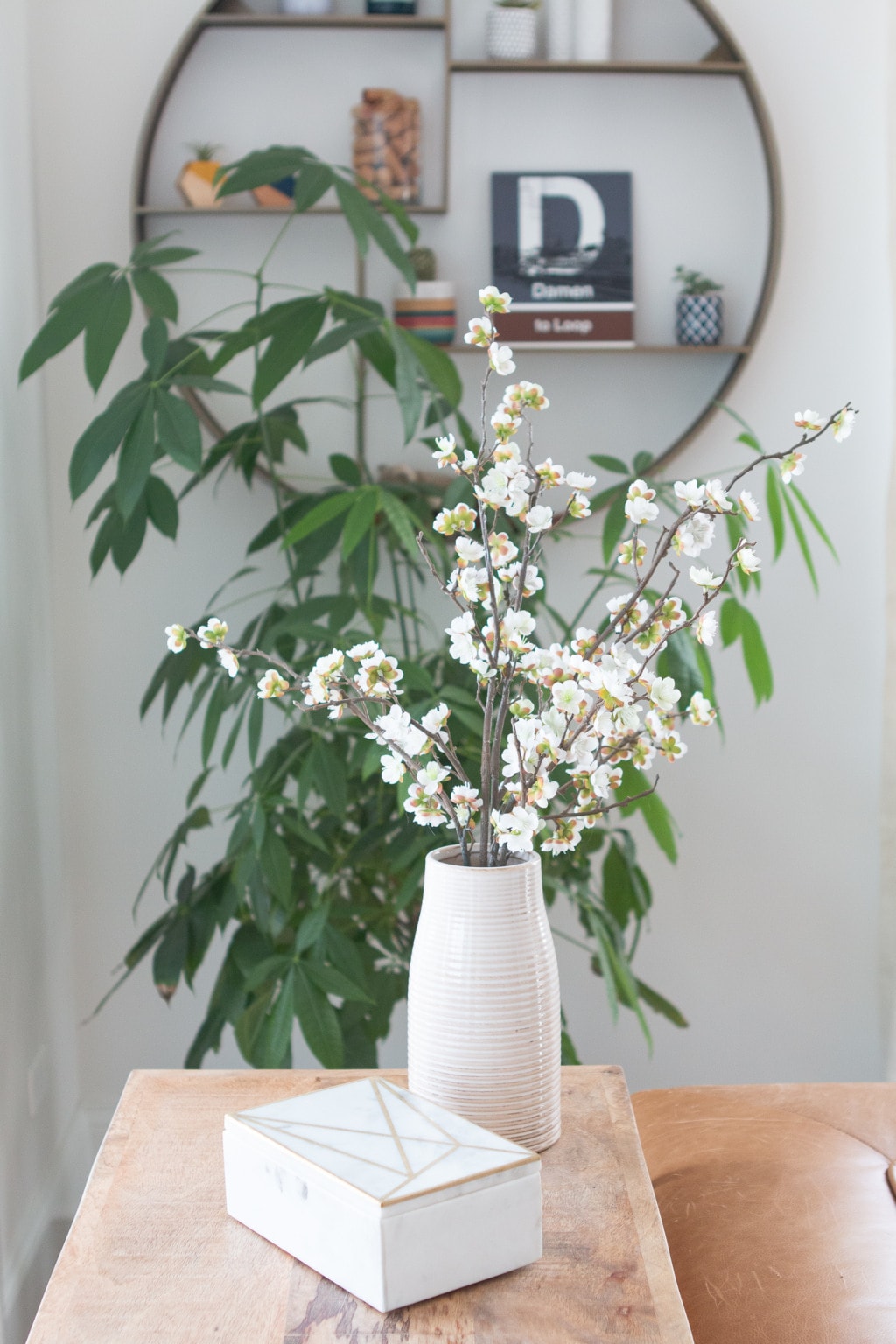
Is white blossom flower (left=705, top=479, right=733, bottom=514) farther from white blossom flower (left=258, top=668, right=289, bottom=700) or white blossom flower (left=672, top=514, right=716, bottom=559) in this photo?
white blossom flower (left=258, top=668, right=289, bottom=700)

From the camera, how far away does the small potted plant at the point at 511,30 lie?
77.2 inches

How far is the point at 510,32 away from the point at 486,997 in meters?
1.59

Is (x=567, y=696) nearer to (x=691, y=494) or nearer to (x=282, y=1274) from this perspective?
(x=691, y=494)

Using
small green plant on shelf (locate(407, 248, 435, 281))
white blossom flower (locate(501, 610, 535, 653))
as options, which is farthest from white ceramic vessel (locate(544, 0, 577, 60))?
white blossom flower (locate(501, 610, 535, 653))

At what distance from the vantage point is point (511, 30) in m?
1.96

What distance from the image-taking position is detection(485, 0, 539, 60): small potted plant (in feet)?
6.44

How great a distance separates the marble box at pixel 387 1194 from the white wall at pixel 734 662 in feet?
4.37

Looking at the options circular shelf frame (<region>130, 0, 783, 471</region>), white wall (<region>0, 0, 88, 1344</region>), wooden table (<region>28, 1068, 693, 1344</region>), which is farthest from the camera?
circular shelf frame (<region>130, 0, 783, 471</region>)

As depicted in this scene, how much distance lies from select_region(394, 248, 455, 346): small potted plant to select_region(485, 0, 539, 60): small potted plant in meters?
0.32

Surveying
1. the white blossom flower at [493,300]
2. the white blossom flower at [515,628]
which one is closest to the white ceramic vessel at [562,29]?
the white blossom flower at [493,300]

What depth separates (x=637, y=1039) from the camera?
2.25m

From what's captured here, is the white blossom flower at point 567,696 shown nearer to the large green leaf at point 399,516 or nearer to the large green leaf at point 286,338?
the large green leaf at point 399,516

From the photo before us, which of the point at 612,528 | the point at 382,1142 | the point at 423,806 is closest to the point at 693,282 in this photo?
the point at 612,528

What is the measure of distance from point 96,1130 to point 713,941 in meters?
1.11
